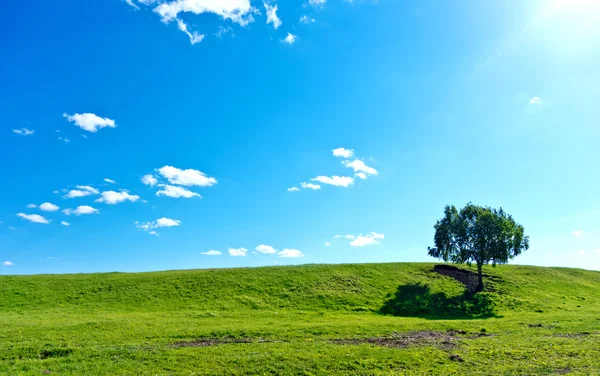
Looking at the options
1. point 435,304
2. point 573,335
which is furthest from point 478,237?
point 573,335

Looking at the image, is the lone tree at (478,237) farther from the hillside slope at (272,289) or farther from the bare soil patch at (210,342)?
the bare soil patch at (210,342)

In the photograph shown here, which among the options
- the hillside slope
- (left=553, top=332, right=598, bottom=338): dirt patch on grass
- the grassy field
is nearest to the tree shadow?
the grassy field

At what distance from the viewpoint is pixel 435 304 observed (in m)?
46.9

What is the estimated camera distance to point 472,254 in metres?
53.9

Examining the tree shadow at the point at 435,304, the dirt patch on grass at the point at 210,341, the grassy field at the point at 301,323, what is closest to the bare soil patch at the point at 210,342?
the dirt patch on grass at the point at 210,341

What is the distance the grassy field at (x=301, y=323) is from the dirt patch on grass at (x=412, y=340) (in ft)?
0.50

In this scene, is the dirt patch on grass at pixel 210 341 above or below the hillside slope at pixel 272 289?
below

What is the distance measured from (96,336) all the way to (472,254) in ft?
168

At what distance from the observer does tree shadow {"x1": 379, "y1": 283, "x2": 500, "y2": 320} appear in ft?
142

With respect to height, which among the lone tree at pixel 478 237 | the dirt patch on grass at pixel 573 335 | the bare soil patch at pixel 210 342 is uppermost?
the lone tree at pixel 478 237

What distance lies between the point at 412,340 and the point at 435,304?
24.8m

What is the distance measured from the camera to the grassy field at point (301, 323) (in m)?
19.1

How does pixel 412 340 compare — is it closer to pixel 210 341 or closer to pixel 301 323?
pixel 301 323

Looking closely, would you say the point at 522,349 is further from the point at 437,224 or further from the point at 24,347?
the point at 437,224
